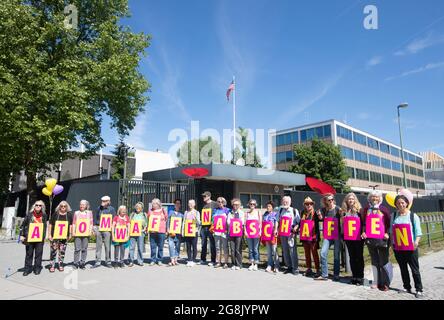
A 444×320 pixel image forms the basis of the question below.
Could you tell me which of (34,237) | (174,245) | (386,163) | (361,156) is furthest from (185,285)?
(386,163)

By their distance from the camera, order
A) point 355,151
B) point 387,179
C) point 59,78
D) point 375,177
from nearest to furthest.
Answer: point 59,78, point 355,151, point 375,177, point 387,179

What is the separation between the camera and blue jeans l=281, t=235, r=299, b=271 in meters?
8.95

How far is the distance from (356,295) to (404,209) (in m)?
1.98

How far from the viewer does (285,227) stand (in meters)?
9.13

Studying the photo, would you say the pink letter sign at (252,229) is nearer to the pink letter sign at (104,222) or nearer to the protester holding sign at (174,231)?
the protester holding sign at (174,231)

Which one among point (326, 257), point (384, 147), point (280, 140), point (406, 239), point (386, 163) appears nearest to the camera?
point (406, 239)

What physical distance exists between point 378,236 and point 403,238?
525 millimetres

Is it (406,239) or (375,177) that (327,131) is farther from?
(406,239)

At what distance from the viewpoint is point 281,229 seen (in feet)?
30.1

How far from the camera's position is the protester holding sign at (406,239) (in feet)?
22.3

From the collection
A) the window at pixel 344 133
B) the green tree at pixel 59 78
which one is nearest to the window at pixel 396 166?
the window at pixel 344 133

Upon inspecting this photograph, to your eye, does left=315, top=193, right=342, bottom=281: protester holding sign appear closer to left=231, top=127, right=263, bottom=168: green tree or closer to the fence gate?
the fence gate
